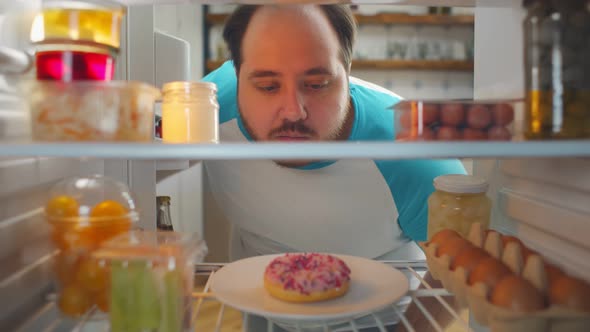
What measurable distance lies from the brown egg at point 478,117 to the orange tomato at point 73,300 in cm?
73

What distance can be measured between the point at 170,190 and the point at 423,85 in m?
1.78

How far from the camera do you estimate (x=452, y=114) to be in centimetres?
86

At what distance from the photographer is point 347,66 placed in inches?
71.8

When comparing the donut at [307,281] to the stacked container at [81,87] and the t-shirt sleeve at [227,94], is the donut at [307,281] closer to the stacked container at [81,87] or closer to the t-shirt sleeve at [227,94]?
the stacked container at [81,87]

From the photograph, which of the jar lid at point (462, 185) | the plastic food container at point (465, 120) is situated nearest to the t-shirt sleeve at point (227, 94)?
the jar lid at point (462, 185)

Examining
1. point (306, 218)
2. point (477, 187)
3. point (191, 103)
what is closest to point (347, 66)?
point (306, 218)

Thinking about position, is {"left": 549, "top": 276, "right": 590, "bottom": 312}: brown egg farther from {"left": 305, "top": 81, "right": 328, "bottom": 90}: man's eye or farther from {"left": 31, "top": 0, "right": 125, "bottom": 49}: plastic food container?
{"left": 305, "top": 81, "right": 328, "bottom": 90}: man's eye

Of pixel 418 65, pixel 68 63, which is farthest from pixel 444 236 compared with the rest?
pixel 418 65

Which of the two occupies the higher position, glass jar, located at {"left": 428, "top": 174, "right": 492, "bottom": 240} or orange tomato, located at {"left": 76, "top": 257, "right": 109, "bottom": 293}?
glass jar, located at {"left": 428, "top": 174, "right": 492, "bottom": 240}

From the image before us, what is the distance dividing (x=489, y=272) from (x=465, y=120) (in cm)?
26

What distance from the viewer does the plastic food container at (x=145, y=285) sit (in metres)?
0.88

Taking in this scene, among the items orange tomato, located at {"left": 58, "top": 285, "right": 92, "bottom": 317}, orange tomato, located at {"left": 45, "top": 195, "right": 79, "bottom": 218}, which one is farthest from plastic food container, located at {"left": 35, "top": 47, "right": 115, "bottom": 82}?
orange tomato, located at {"left": 58, "top": 285, "right": 92, "bottom": 317}

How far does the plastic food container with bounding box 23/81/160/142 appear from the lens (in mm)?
812

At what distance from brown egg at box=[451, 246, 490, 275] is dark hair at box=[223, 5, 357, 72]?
931 mm
